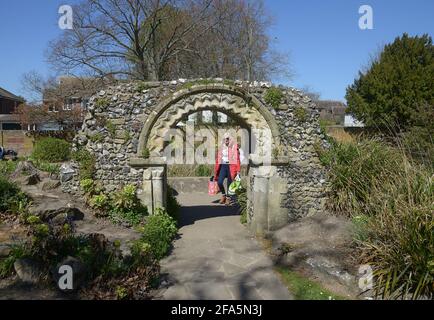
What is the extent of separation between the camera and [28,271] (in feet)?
15.3

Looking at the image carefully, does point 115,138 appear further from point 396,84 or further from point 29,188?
point 396,84

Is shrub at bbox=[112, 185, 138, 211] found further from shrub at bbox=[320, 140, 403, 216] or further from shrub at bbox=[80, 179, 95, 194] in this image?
shrub at bbox=[320, 140, 403, 216]

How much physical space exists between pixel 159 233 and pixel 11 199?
296 centimetres

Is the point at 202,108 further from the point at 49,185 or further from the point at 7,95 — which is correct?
the point at 7,95

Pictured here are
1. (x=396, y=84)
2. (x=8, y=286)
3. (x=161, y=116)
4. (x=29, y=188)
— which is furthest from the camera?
(x=396, y=84)

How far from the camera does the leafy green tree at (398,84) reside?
1833 cm

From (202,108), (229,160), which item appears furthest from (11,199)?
(229,160)

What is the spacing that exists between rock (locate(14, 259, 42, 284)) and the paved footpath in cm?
162

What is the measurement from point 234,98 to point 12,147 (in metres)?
19.0

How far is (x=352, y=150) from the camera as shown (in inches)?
301

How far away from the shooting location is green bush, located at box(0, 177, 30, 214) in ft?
22.0

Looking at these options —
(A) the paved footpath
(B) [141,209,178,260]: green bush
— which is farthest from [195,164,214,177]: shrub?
(B) [141,209,178,260]: green bush

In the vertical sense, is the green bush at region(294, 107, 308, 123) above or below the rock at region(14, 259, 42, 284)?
above

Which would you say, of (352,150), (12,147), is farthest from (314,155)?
(12,147)
